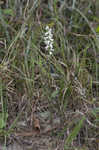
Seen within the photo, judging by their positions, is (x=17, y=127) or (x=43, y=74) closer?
(x=17, y=127)

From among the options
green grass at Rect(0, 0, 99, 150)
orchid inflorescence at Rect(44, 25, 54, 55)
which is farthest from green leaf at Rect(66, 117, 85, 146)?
orchid inflorescence at Rect(44, 25, 54, 55)

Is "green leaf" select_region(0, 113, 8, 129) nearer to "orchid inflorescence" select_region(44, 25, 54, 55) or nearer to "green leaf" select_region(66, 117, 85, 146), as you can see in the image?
"green leaf" select_region(66, 117, 85, 146)

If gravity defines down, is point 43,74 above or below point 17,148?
above

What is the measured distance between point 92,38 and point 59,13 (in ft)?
1.48

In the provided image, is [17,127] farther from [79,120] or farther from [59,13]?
[59,13]

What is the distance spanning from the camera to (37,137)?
2098 millimetres

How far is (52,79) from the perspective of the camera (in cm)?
224

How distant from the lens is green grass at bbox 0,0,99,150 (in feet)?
6.94

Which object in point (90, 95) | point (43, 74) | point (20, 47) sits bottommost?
point (90, 95)

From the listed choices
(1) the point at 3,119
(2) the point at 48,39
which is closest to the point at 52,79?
(2) the point at 48,39

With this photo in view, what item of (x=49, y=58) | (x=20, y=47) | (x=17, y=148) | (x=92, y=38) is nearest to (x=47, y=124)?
(x=17, y=148)

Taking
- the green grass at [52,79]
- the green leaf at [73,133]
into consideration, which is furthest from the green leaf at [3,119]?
the green leaf at [73,133]

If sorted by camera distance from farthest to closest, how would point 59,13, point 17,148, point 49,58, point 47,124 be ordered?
point 59,13
point 49,58
point 47,124
point 17,148

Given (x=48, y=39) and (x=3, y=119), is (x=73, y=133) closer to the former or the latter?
(x=3, y=119)
